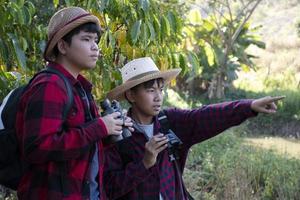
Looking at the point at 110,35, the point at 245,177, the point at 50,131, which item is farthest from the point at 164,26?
the point at 245,177

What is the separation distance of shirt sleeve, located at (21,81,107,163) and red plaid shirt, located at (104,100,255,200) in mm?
462

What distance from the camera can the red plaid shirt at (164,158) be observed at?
223 centimetres

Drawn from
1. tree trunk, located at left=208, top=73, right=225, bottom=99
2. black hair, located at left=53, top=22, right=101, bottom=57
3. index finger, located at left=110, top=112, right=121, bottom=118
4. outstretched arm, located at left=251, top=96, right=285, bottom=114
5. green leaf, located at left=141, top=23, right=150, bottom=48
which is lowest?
tree trunk, located at left=208, top=73, right=225, bottom=99

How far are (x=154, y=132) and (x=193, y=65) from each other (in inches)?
30.6

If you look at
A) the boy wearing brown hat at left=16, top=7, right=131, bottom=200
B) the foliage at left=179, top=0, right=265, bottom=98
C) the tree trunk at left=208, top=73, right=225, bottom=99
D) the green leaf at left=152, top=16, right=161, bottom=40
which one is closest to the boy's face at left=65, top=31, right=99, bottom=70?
the boy wearing brown hat at left=16, top=7, right=131, bottom=200

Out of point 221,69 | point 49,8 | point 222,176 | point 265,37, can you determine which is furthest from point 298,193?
point 265,37

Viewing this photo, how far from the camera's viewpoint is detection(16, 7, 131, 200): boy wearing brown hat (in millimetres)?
1765

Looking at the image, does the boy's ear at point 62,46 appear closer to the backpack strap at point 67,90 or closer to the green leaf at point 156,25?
the backpack strap at point 67,90

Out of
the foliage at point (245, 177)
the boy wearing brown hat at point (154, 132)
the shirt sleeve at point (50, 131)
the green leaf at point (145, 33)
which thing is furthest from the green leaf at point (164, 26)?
the foliage at point (245, 177)

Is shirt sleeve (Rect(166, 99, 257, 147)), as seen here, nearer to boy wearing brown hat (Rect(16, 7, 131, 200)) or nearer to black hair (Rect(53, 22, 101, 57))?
boy wearing brown hat (Rect(16, 7, 131, 200))

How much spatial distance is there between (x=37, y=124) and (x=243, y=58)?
13.6 metres

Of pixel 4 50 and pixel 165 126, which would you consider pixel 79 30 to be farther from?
pixel 165 126

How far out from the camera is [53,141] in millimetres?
1744

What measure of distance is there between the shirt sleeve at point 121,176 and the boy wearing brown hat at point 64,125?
22 centimetres
